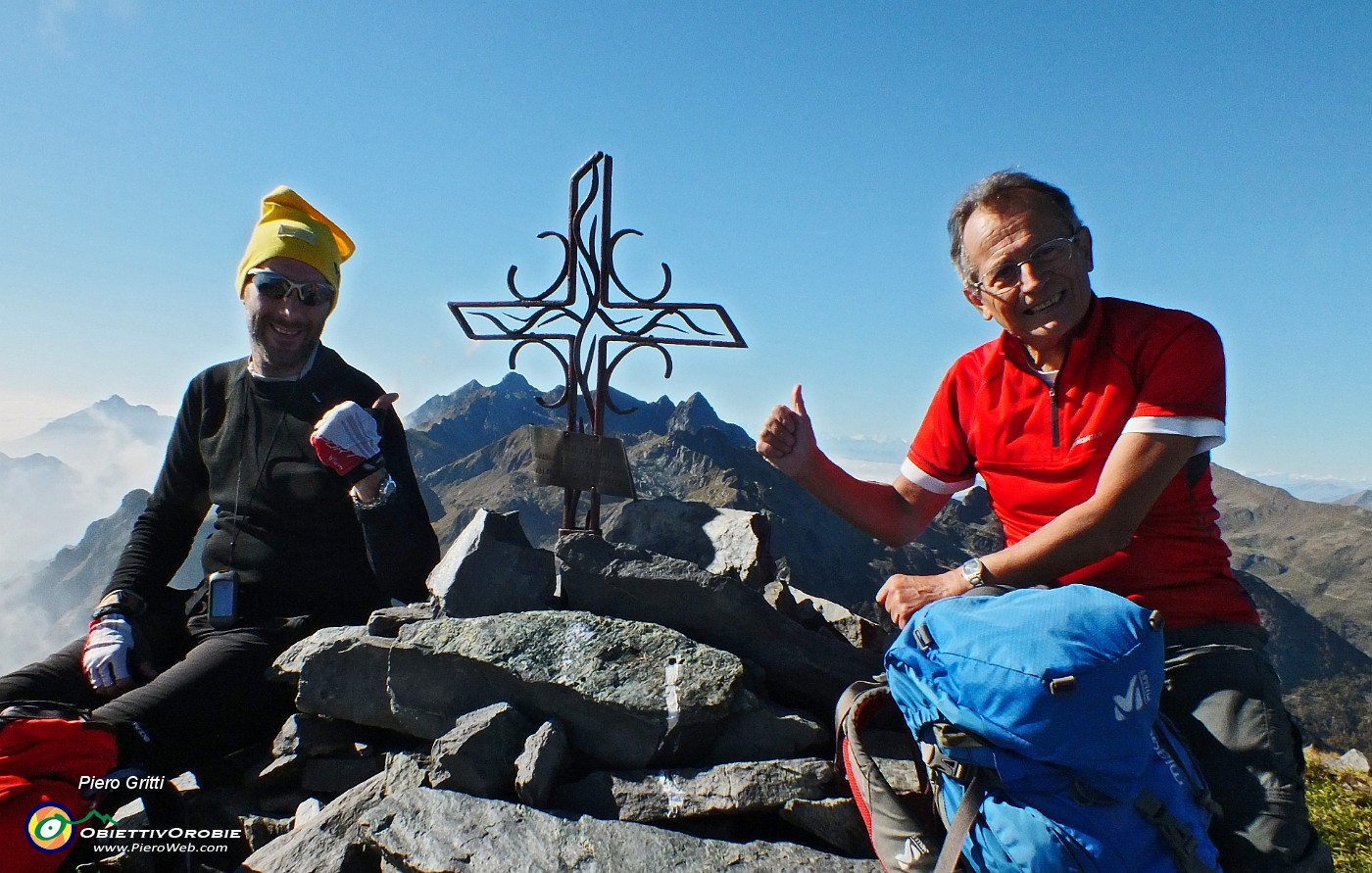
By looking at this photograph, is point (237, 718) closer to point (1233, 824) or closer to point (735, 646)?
point (735, 646)

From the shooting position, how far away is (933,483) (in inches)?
165

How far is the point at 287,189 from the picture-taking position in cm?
516

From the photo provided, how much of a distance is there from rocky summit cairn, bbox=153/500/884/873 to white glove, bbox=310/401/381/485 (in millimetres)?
665

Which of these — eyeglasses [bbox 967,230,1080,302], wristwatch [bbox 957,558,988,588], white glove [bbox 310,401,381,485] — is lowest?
wristwatch [bbox 957,558,988,588]

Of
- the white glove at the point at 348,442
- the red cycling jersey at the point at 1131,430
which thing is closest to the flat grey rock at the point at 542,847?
the red cycling jersey at the point at 1131,430

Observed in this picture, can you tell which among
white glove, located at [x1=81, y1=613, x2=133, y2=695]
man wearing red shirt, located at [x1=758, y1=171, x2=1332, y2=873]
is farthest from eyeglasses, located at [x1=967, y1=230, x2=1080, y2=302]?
white glove, located at [x1=81, y1=613, x2=133, y2=695]

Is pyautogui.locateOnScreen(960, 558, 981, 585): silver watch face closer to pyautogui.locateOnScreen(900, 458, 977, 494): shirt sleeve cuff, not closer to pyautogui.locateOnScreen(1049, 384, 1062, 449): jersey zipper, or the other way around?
pyautogui.locateOnScreen(1049, 384, 1062, 449): jersey zipper

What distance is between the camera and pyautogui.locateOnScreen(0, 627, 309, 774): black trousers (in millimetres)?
3891

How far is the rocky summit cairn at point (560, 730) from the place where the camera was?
10.3ft

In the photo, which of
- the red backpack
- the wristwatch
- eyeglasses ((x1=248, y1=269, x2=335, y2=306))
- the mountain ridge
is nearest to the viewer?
the red backpack

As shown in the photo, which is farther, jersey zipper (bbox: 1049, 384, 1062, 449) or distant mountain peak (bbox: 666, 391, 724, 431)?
distant mountain peak (bbox: 666, 391, 724, 431)

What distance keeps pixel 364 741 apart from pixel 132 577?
185 cm

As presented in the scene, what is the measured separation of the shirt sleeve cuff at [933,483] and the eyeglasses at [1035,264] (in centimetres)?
99

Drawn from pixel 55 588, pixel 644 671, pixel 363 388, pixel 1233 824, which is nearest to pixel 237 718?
pixel 363 388
